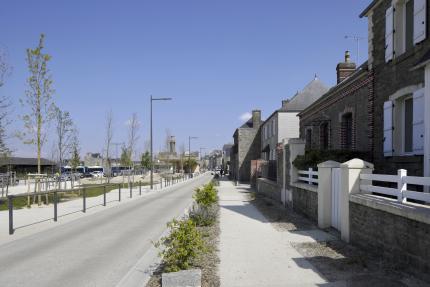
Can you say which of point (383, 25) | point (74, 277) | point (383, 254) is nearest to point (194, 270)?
point (74, 277)

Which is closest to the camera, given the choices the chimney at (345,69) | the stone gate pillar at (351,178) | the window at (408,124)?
the stone gate pillar at (351,178)

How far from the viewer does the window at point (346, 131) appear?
16.1 meters

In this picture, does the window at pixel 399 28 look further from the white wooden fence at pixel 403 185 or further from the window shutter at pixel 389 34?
the white wooden fence at pixel 403 185

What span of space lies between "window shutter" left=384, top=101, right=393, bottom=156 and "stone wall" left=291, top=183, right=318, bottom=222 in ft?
7.56

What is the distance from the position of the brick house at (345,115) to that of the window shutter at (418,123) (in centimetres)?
287

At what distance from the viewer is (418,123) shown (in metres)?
9.18

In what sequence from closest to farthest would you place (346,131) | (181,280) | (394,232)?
(181,280)
(394,232)
(346,131)

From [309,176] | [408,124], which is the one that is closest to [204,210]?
[309,176]

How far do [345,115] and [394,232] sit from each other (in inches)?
394

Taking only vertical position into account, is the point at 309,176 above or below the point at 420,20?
below

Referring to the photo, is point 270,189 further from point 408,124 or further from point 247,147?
point 247,147

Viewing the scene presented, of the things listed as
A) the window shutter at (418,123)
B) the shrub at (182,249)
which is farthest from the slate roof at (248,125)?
the shrub at (182,249)

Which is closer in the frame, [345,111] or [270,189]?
[345,111]

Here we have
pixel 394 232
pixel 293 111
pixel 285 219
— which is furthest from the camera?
pixel 293 111
